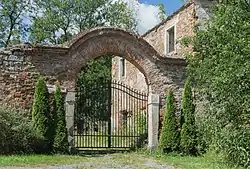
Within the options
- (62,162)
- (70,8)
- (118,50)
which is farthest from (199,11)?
(70,8)

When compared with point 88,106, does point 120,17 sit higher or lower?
higher

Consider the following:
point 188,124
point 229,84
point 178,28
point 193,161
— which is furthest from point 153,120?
point 229,84

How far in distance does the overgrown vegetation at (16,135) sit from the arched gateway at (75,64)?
1123 millimetres

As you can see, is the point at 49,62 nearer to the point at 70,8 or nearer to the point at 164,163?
the point at 164,163

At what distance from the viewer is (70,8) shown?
3925 centimetres

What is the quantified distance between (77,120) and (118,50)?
3.13 metres

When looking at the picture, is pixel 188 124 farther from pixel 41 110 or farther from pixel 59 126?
pixel 41 110

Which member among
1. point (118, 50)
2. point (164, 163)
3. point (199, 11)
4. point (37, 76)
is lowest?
point (164, 163)

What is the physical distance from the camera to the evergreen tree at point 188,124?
14.9 meters

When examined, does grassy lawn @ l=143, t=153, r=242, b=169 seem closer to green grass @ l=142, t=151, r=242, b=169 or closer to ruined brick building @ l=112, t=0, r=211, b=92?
green grass @ l=142, t=151, r=242, b=169

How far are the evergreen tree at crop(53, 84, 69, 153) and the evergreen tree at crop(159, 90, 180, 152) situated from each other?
3412 millimetres

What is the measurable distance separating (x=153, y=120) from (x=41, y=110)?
4.16 m

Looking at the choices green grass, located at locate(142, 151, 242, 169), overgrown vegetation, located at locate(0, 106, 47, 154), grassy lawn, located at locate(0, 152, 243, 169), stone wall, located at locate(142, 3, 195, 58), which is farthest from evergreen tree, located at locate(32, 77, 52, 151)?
stone wall, located at locate(142, 3, 195, 58)

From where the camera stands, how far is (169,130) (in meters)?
15.1
